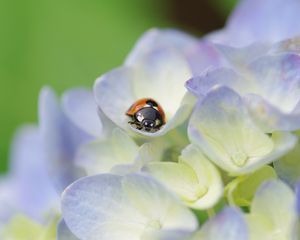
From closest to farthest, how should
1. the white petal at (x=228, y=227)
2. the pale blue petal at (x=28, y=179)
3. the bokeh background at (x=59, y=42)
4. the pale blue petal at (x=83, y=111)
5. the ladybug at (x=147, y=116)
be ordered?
Result: the white petal at (x=228, y=227) < the ladybug at (x=147, y=116) < the pale blue petal at (x=83, y=111) < the pale blue petal at (x=28, y=179) < the bokeh background at (x=59, y=42)

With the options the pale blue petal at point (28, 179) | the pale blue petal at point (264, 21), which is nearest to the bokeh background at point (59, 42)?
the pale blue petal at point (28, 179)

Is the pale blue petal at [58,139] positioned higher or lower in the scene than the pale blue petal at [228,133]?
lower

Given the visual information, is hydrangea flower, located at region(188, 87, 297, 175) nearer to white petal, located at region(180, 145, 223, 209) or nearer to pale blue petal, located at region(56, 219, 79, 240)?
white petal, located at region(180, 145, 223, 209)

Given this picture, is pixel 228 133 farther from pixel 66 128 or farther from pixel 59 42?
pixel 59 42

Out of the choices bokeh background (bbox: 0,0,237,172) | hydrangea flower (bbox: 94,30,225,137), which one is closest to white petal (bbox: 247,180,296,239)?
hydrangea flower (bbox: 94,30,225,137)

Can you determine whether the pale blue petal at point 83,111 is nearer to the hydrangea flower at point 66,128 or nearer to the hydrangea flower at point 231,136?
the hydrangea flower at point 66,128

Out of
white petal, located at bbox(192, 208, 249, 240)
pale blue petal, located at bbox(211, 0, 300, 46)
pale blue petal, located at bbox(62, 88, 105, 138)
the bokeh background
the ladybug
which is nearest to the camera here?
white petal, located at bbox(192, 208, 249, 240)

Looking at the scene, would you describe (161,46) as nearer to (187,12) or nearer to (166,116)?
(166,116)
